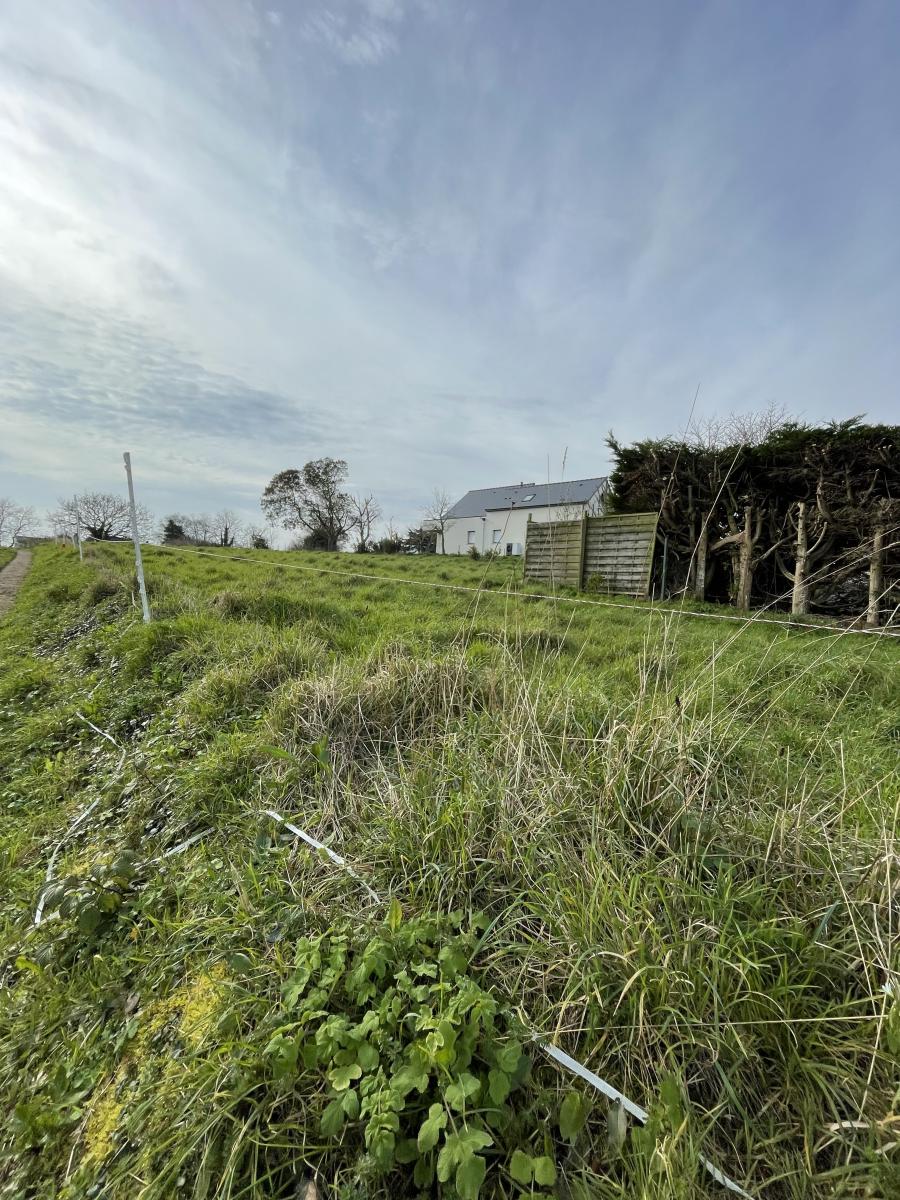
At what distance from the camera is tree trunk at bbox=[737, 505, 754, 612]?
8141 mm

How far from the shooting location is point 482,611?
18.2ft

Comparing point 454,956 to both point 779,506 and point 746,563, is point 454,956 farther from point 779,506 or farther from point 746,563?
point 779,506

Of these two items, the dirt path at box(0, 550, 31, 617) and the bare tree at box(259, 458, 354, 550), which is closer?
the dirt path at box(0, 550, 31, 617)

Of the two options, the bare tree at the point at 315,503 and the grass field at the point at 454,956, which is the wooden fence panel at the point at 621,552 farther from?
the bare tree at the point at 315,503

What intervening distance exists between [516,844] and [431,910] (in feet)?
1.13

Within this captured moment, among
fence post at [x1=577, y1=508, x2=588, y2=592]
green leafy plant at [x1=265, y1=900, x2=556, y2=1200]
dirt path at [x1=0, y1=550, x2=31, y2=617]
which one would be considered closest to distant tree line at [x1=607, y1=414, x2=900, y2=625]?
fence post at [x1=577, y1=508, x2=588, y2=592]

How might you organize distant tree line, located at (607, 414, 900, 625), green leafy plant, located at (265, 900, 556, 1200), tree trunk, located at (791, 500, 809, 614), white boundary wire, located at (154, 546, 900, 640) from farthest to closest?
1. tree trunk, located at (791, 500, 809, 614)
2. distant tree line, located at (607, 414, 900, 625)
3. white boundary wire, located at (154, 546, 900, 640)
4. green leafy plant, located at (265, 900, 556, 1200)

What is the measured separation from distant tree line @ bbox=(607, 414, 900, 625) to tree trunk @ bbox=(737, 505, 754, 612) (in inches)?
0.7

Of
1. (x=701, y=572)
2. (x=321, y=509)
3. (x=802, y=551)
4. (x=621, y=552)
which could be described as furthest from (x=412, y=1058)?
(x=321, y=509)

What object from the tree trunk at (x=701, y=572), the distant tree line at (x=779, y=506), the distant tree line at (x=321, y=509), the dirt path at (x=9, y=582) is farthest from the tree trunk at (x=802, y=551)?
the distant tree line at (x=321, y=509)

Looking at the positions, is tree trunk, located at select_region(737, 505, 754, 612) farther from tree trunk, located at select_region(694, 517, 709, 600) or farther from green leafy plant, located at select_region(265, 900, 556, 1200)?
green leafy plant, located at select_region(265, 900, 556, 1200)

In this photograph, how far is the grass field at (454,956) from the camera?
1.05 meters

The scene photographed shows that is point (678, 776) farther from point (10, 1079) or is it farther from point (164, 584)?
point (164, 584)

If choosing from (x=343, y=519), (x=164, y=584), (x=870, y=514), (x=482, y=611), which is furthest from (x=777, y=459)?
(x=343, y=519)
